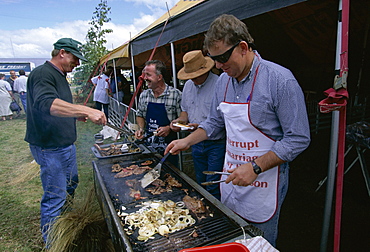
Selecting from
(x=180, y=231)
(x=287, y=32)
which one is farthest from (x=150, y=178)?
(x=287, y=32)

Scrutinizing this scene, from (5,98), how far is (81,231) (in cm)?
1240

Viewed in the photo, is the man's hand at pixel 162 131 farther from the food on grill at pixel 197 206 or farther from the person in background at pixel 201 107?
the food on grill at pixel 197 206

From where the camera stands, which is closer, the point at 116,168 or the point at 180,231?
the point at 180,231

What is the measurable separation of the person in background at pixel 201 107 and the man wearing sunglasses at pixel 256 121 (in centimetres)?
102

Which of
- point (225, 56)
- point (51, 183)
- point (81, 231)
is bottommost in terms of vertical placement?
point (81, 231)

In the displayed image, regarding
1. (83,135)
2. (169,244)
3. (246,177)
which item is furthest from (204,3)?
(83,135)

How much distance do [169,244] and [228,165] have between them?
75 centimetres

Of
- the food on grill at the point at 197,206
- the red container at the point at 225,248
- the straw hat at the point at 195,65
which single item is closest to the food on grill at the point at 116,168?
the food on grill at the point at 197,206

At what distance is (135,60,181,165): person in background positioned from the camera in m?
3.34

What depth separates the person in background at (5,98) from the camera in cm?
1148

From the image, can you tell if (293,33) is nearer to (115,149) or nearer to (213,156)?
(213,156)

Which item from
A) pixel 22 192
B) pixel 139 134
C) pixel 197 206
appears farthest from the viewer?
pixel 22 192

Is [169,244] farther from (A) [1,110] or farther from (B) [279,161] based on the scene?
(A) [1,110]

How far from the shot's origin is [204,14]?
8.81 feet
